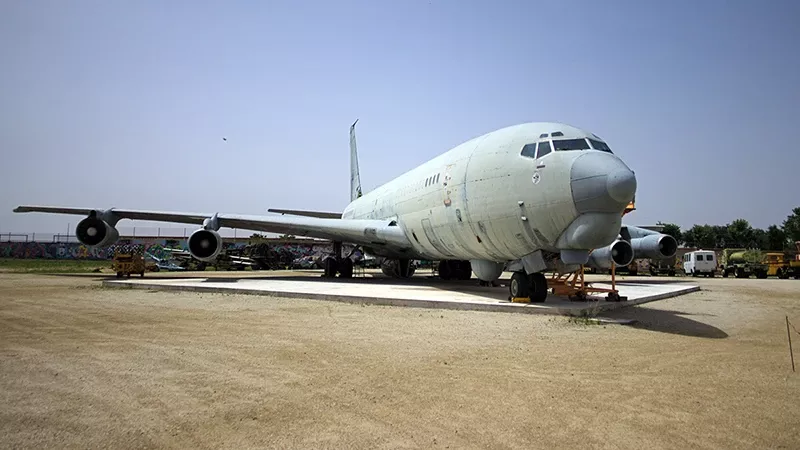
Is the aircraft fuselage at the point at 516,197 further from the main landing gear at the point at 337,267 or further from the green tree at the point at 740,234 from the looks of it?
the green tree at the point at 740,234

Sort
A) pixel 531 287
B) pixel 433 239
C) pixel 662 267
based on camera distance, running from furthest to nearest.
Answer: pixel 662 267 → pixel 433 239 → pixel 531 287

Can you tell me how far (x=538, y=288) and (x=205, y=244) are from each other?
1299cm

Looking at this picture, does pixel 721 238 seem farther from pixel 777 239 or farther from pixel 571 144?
pixel 571 144

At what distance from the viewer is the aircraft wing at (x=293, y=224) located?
732 inches

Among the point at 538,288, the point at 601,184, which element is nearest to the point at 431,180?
the point at 538,288

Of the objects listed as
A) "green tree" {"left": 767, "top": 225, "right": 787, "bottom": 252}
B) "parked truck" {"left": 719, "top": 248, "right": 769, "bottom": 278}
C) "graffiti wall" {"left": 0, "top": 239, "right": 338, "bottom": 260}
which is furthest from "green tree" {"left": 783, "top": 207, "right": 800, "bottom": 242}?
"graffiti wall" {"left": 0, "top": 239, "right": 338, "bottom": 260}

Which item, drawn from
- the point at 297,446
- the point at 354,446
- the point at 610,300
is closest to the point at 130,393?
the point at 297,446

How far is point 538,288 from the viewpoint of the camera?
12.1 metres

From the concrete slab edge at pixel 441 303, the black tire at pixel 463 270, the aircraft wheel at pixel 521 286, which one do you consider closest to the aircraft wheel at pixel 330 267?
the black tire at pixel 463 270

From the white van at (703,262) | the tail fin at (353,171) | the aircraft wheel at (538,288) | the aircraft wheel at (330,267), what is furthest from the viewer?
the white van at (703,262)

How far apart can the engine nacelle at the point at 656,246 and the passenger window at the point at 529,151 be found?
14465mm

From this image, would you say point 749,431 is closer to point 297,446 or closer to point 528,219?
point 297,446

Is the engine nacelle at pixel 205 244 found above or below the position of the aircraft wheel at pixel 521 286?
above

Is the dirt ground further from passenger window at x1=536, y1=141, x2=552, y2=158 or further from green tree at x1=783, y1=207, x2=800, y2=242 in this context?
green tree at x1=783, y1=207, x2=800, y2=242
